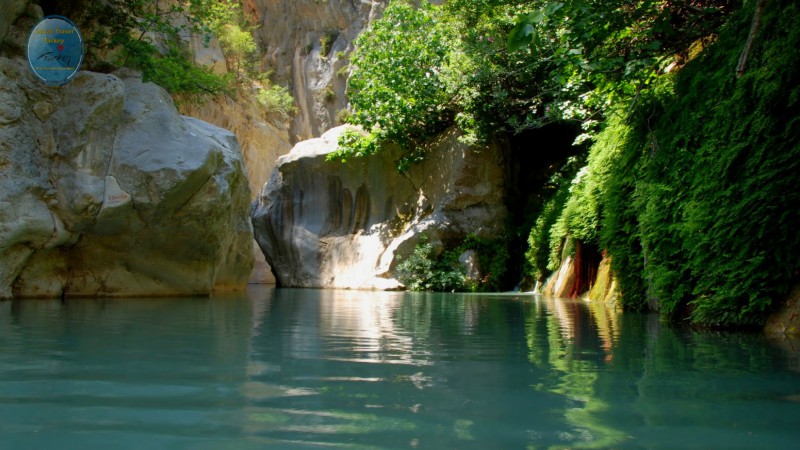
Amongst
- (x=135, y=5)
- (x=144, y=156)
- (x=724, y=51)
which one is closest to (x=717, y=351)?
(x=724, y=51)

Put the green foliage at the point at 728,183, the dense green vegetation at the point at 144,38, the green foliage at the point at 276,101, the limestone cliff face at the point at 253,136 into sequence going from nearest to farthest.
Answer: the green foliage at the point at 728,183
the dense green vegetation at the point at 144,38
the limestone cliff face at the point at 253,136
the green foliage at the point at 276,101

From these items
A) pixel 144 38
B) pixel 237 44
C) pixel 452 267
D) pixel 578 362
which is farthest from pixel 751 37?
pixel 237 44

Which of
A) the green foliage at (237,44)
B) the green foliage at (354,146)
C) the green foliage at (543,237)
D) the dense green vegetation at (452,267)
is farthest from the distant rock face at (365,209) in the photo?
the green foliage at (237,44)

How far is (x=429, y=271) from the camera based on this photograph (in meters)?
19.7

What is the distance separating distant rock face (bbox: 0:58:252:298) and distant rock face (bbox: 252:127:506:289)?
8126 mm

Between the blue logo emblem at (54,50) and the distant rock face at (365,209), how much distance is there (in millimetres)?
11268

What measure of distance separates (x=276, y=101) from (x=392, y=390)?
113ft

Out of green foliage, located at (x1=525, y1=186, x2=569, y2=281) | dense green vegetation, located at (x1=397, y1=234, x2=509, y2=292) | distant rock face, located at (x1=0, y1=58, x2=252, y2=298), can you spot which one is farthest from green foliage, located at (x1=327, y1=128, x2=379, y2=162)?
distant rock face, located at (x1=0, y1=58, x2=252, y2=298)

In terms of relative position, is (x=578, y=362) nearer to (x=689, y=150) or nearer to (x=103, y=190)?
(x=689, y=150)

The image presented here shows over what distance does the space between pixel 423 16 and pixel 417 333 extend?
16555 millimetres

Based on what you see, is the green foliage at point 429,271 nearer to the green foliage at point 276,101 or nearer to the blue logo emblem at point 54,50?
the blue logo emblem at point 54,50

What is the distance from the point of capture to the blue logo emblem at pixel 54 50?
38.3 feet

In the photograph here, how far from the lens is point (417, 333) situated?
5.81 m

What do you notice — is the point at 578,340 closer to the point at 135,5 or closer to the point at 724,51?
the point at 724,51
